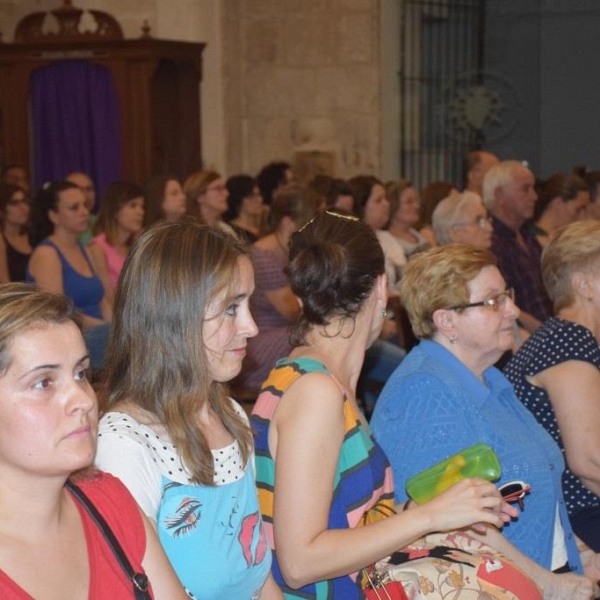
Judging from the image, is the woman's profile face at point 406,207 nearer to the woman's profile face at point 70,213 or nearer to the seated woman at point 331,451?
the woman's profile face at point 70,213

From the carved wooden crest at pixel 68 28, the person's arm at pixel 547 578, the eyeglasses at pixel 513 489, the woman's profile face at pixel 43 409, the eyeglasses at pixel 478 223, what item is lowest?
the person's arm at pixel 547 578

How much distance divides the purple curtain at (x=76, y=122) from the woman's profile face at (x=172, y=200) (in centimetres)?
240

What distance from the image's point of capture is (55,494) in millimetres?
1830

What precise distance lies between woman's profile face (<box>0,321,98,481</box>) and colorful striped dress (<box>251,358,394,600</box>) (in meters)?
0.74

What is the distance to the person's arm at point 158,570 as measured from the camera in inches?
76.5

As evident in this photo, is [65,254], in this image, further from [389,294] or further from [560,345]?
[560,345]

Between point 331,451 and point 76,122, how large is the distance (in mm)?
8190

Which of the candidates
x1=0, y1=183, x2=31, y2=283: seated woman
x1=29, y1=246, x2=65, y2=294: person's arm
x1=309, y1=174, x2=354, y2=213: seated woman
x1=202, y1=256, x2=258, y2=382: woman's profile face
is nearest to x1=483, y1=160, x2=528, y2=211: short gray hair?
x1=309, y1=174, x2=354, y2=213: seated woman

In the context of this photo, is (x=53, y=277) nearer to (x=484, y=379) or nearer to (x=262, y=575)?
(x=484, y=379)

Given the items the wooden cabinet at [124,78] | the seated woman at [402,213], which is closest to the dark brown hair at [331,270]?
the seated woman at [402,213]

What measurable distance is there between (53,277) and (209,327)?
4.40 meters

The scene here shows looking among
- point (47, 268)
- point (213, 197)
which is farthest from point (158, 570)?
point (213, 197)

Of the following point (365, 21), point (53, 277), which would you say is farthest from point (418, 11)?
point (53, 277)

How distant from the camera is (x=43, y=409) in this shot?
5.82ft
